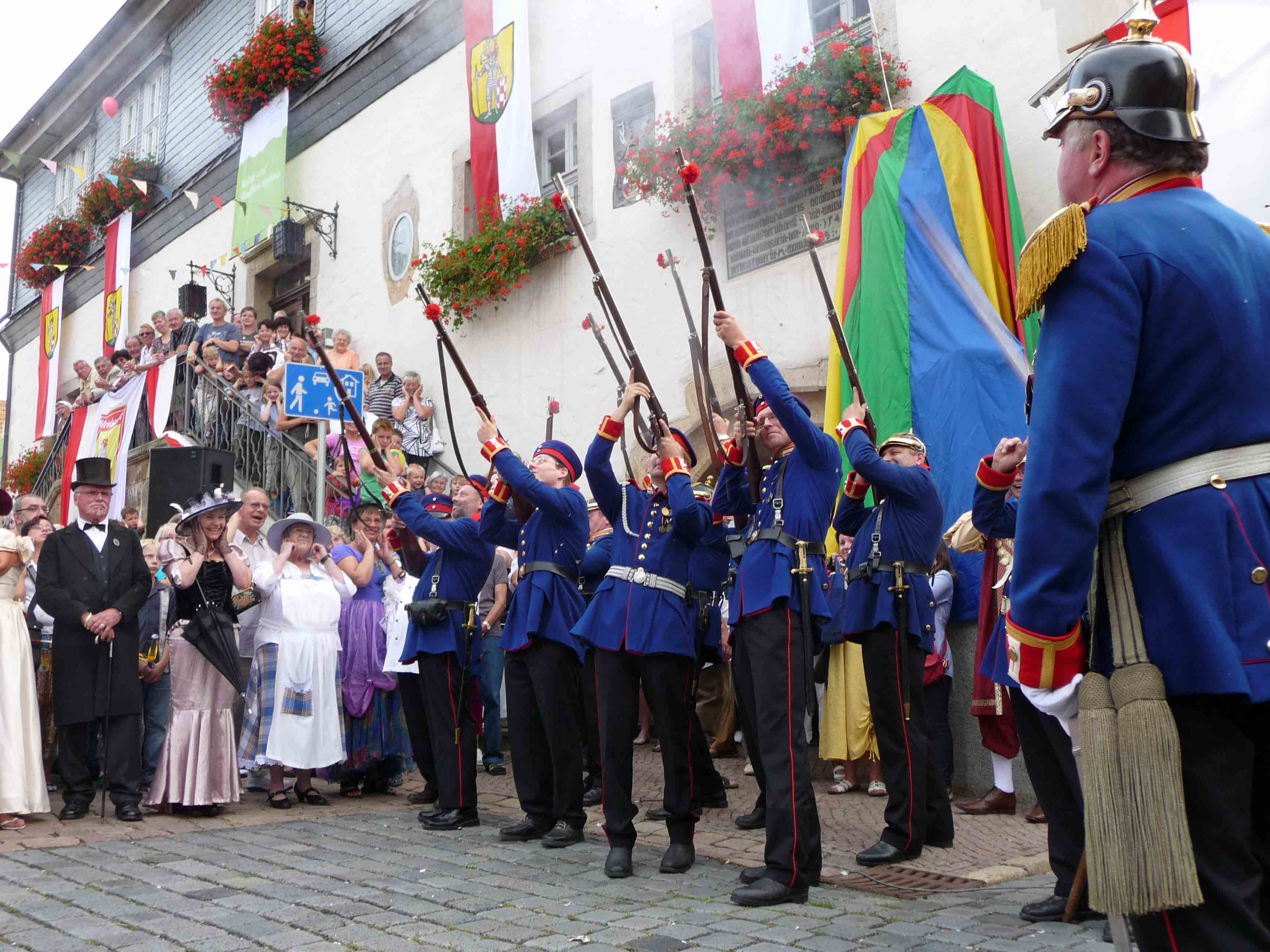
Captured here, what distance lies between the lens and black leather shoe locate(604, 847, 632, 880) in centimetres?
443

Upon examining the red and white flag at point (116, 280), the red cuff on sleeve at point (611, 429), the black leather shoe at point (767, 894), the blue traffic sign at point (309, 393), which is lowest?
the black leather shoe at point (767, 894)

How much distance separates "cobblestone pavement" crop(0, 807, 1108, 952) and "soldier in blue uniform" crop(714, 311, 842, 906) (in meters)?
0.21

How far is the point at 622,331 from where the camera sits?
5.32 meters

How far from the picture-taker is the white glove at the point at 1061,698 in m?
1.89

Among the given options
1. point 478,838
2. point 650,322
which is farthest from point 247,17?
point 478,838

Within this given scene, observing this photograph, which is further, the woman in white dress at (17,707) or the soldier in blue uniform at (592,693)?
the soldier in blue uniform at (592,693)

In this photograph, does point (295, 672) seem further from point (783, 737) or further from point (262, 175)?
point (262, 175)

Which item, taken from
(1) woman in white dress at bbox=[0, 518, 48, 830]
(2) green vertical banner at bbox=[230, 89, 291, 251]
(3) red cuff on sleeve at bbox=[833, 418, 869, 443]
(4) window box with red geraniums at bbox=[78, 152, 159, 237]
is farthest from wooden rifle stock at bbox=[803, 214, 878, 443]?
(4) window box with red geraniums at bbox=[78, 152, 159, 237]

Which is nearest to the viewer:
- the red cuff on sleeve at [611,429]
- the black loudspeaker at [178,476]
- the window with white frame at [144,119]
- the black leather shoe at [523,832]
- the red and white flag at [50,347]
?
the red cuff on sleeve at [611,429]

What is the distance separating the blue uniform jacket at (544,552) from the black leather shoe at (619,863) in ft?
3.28

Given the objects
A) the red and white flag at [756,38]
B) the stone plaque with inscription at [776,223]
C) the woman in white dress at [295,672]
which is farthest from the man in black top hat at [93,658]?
the red and white flag at [756,38]

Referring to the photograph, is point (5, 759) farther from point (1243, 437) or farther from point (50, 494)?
point (50, 494)

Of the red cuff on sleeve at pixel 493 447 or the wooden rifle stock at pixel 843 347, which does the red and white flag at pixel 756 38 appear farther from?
the red cuff on sleeve at pixel 493 447

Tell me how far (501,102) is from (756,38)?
3150 mm
